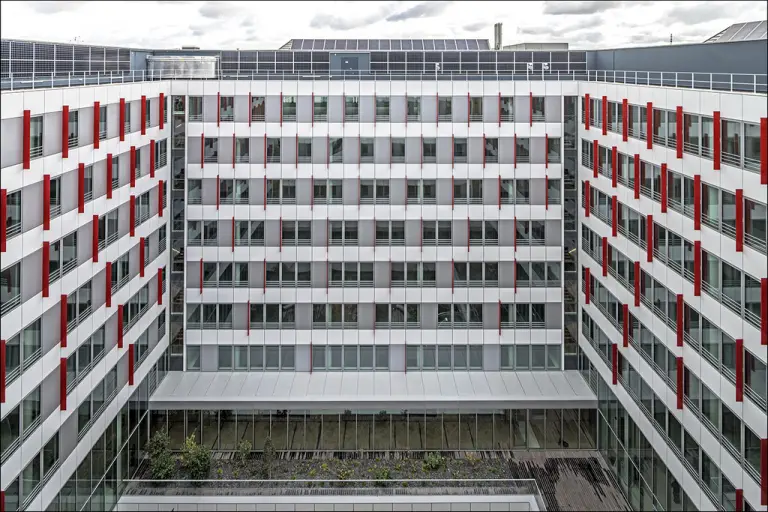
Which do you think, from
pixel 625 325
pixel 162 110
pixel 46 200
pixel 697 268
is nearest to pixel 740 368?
pixel 697 268

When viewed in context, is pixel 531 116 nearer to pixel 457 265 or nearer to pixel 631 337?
pixel 457 265

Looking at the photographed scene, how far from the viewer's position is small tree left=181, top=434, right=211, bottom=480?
34.1m

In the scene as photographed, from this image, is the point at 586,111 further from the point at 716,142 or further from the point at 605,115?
the point at 716,142

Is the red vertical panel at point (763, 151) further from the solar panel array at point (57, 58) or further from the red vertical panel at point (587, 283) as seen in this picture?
the solar panel array at point (57, 58)

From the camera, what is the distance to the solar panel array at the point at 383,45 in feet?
150

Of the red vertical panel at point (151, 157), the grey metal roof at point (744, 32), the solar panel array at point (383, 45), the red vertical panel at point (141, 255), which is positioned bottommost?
the red vertical panel at point (141, 255)

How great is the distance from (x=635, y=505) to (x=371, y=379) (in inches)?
572

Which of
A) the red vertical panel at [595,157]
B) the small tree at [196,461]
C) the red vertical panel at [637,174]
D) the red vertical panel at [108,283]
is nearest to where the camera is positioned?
the red vertical panel at [108,283]

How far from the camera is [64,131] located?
85.7 ft

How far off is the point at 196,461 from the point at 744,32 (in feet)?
96.6

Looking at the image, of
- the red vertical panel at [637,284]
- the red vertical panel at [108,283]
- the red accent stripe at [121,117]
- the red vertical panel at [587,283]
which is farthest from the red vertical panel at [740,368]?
the red accent stripe at [121,117]

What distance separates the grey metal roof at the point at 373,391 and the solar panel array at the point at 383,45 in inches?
769

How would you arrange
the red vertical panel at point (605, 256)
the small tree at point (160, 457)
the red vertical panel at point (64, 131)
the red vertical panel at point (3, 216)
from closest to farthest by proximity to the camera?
the red vertical panel at point (3, 216)
the red vertical panel at point (64, 131)
the small tree at point (160, 457)
the red vertical panel at point (605, 256)

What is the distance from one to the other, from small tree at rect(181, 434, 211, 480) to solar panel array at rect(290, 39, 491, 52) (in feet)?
78.8
